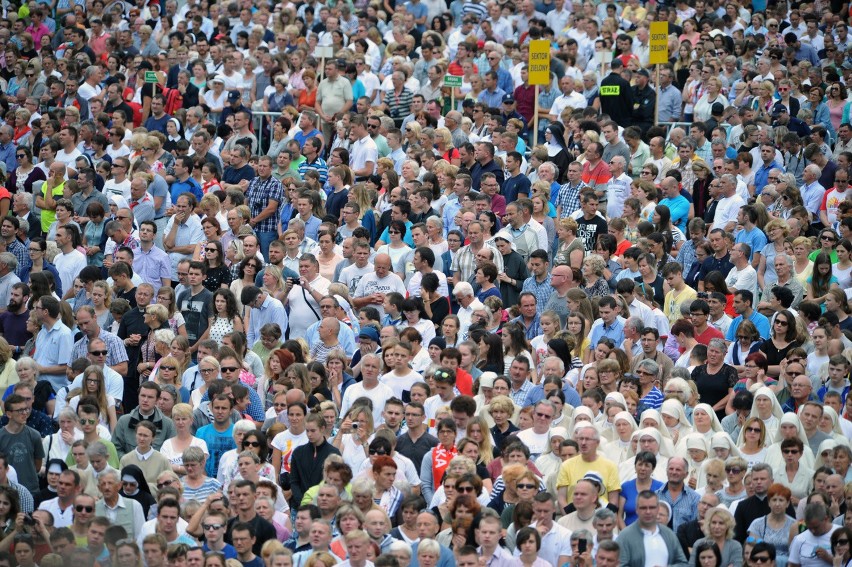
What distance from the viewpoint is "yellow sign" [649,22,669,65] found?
21516 mm

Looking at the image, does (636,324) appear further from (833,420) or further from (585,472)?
(585,472)

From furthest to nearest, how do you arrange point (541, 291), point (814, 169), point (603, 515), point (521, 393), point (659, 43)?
point (659, 43)
point (814, 169)
point (541, 291)
point (521, 393)
point (603, 515)

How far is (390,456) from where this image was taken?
40.3ft

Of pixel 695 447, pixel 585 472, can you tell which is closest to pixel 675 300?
pixel 695 447

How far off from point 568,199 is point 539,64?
3.18 meters

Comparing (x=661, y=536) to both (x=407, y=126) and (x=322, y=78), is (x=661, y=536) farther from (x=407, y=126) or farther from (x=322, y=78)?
(x=322, y=78)

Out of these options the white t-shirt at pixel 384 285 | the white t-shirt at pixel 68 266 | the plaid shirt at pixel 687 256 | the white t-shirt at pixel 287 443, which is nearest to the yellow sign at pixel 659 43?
the plaid shirt at pixel 687 256

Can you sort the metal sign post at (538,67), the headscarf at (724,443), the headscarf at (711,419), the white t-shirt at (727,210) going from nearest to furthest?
1. the headscarf at (724,443)
2. the headscarf at (711,419)
3. the white t-shirt at (727,210)
4. the metal sign post at (538,67)

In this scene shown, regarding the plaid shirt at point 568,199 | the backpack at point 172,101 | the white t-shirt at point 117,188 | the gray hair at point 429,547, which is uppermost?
the gray hair at point 429,547

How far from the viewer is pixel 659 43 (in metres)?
21.6

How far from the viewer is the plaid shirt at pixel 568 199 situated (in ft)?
59.3

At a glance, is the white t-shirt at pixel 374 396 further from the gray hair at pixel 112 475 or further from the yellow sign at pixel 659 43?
the yellow sign at pixel 659 43

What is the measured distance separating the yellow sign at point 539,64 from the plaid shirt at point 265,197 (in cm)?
401

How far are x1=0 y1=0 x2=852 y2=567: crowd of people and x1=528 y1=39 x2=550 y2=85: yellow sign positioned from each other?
0.56m
